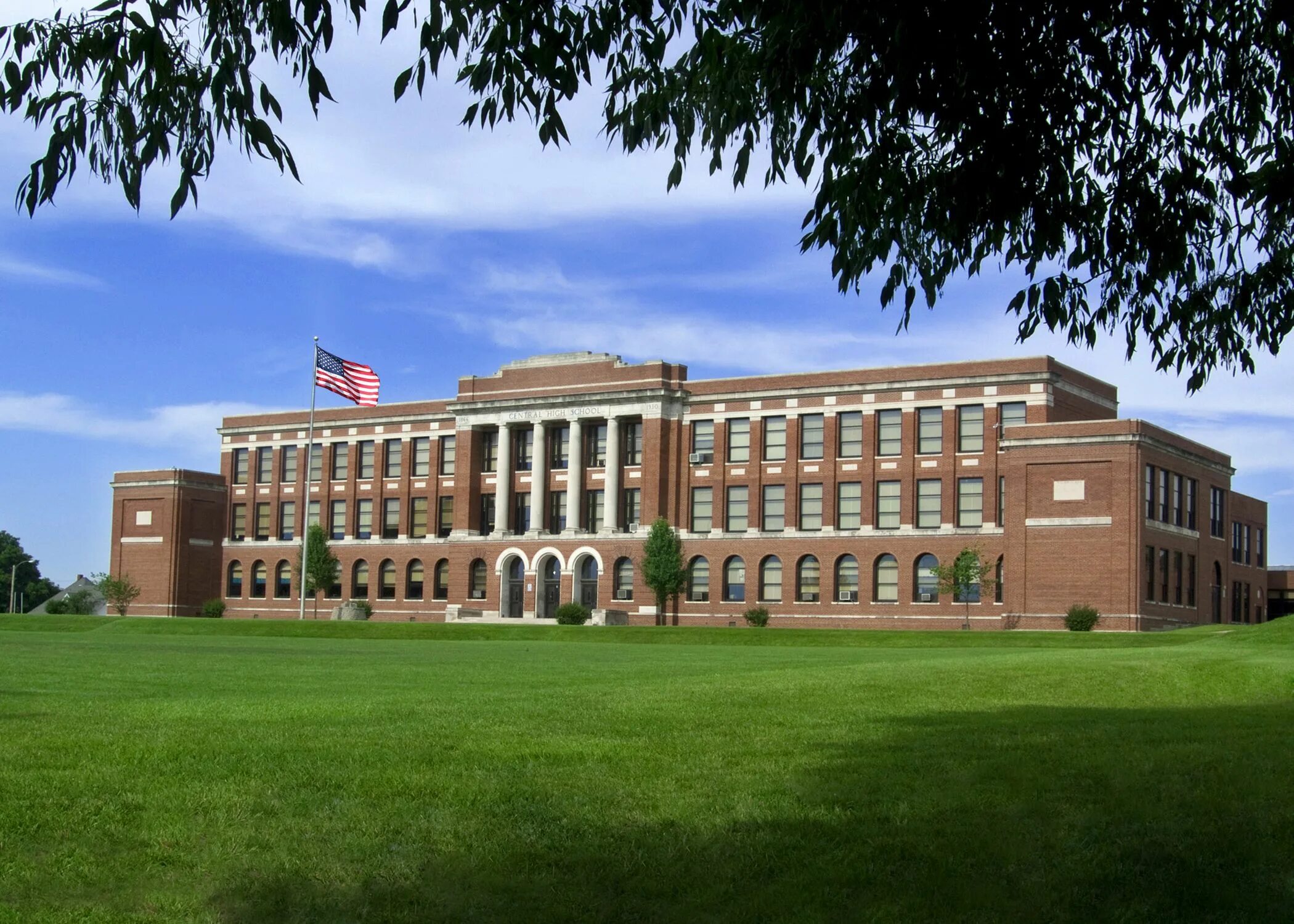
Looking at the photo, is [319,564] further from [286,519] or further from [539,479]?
[539,479]

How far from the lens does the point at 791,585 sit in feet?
251

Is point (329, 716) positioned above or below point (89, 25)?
below

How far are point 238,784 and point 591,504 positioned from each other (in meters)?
73.8

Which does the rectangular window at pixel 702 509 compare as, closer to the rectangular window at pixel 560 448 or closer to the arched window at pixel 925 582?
the rectangular window at pixel 560 448

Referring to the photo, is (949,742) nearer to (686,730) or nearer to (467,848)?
(686,730)

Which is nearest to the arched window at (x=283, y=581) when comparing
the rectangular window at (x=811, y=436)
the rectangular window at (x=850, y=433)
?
the rectangular window at (x=811, y=436)

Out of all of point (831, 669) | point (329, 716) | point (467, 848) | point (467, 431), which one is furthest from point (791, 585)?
point (467, 848)

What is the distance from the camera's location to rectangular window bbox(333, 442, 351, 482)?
9325 cm

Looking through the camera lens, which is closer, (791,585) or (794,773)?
(794,773)

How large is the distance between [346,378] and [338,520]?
1008 inches

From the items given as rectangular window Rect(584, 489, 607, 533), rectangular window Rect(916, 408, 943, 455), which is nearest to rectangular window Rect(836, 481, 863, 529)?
rectangular window Rect(916, 408, 943, 455)

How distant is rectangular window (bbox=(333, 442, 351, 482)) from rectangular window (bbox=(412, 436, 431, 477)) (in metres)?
5.05

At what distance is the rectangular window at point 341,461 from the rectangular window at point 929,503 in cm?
3804

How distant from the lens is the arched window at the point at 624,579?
8050cm
